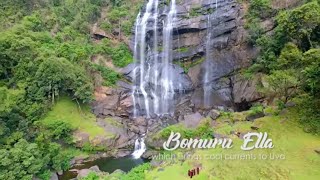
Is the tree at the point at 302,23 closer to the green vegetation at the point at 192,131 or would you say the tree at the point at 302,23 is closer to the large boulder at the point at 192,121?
the green vegetation at the point at 192,131

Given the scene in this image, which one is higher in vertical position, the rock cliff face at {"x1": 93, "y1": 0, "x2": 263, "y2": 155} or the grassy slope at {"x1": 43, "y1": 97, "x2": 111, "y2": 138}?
the rock cliff face at {"x1": 93, "y1": 0, "x2": 263, "y2": 155}

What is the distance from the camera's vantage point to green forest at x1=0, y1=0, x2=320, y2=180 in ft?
60.6

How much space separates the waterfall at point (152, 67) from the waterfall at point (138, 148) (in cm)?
493

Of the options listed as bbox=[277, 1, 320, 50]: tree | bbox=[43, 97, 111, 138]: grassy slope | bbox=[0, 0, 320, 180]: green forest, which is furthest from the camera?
bbox=[43, 97, 111, 138]: grassy slope

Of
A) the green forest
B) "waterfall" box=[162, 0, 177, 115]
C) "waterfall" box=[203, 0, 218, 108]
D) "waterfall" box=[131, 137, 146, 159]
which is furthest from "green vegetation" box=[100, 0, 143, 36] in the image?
"waterfall" box=[131, 137, 146, 159]

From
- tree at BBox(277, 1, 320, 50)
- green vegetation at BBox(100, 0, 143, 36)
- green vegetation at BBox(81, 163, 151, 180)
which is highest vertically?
green vegetation at BBox(100, 0, 143, 36)

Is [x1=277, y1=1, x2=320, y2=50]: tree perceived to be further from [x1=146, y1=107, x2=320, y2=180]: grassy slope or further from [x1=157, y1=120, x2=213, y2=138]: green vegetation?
[x1=157, y1=120, x2=213, y2=138]: green vegetation

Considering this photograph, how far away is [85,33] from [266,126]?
23.7 metres

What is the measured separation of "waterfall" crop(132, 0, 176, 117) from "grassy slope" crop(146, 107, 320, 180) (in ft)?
40.8

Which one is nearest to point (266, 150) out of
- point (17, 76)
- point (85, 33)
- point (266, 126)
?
point (266, 126)

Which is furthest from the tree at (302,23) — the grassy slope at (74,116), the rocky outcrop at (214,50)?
the grassy slope at (74,116)

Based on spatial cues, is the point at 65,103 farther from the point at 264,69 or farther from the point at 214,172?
the point at 264,69

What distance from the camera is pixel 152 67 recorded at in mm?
32062

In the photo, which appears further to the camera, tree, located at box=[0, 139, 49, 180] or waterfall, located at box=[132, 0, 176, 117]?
waterfall, located at box=[132, 0, 176, 117]
